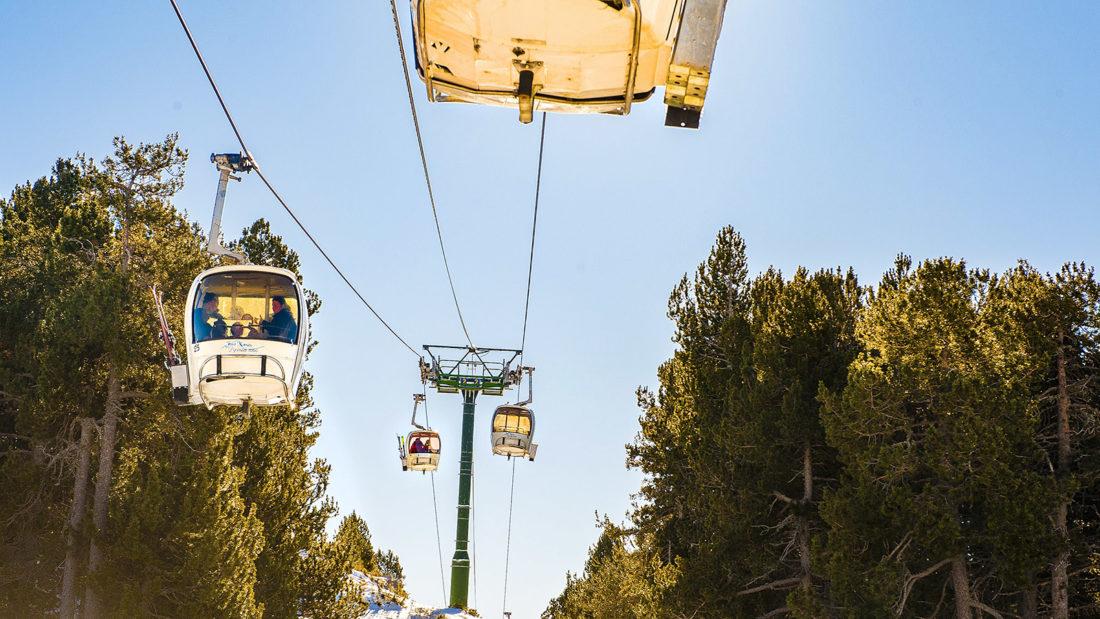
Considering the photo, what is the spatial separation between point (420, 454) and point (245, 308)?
93.2 ft

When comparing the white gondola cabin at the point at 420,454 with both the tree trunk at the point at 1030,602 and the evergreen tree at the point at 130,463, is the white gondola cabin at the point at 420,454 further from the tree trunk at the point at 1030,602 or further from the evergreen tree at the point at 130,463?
the tree trunk at the point at 1030,602

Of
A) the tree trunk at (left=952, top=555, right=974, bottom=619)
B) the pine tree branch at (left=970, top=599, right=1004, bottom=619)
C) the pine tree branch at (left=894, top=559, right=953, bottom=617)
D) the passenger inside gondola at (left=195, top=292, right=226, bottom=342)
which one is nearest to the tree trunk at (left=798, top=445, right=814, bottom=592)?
the pine tree branch at (left=894, top=559, right=953, bottom=617)

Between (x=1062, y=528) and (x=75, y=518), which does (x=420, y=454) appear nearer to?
(x=75, y=518)

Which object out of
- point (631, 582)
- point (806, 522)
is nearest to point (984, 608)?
point (806, 522)

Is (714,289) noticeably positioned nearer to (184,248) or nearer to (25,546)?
(184,248)

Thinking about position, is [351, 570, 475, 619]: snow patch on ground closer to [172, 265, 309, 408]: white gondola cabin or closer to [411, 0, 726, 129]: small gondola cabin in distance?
[172, 265, 309, 408]: white gondola cabin

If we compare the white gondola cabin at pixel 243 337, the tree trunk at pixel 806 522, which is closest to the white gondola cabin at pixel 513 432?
the tree trunk at pixel 806 522

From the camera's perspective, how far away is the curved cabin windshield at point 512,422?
111 ft

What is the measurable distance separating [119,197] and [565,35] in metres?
26.6

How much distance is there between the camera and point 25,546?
90.1 feet

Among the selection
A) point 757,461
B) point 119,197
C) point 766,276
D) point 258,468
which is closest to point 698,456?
point 757,461

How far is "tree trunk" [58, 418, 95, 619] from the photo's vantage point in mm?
25297

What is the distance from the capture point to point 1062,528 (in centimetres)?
2175

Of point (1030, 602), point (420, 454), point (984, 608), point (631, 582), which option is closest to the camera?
point (984, 608)
